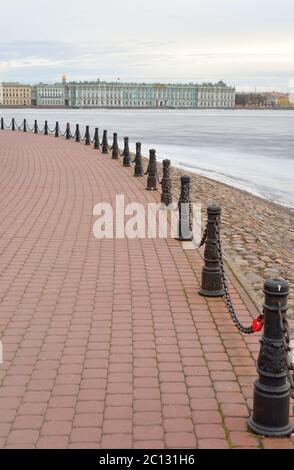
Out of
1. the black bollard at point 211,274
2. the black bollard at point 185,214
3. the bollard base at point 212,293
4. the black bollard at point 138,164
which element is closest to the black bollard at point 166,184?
the black bollard at point 185,214

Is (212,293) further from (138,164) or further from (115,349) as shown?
(138,164)

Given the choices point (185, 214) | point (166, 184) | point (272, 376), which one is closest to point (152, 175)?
point (166, 184)

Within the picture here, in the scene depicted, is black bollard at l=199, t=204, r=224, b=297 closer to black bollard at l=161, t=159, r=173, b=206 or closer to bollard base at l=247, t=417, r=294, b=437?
bollard base at l=247, t=417, r=294, b=437

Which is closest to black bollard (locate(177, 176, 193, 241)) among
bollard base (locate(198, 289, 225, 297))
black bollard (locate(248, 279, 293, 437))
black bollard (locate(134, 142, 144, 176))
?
bollard base (locate(198, 289, 225, 297))

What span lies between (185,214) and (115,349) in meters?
4.24

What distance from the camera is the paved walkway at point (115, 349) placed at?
3.85m

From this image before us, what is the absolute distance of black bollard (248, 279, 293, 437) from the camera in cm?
364

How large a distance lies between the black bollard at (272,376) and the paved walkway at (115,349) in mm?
102

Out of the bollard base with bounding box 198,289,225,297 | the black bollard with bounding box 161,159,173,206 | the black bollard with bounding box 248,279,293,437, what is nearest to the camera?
the black bollard with bounding box 248,279,293,437

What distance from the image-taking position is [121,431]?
3793mm
